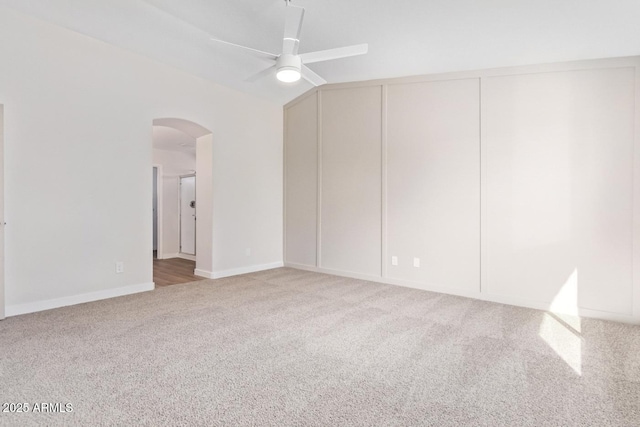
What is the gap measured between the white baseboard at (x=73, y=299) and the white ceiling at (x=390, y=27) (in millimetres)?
2974

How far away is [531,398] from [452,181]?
2.93m

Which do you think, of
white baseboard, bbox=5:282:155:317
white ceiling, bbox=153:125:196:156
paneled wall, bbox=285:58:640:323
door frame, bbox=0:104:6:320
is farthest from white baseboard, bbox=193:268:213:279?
white ceiling, bbox=153:125:196:156

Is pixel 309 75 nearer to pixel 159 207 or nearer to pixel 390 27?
pixel 390 27

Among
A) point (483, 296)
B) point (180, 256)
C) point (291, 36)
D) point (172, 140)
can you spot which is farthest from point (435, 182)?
point (180, 256)

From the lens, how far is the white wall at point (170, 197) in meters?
7.29

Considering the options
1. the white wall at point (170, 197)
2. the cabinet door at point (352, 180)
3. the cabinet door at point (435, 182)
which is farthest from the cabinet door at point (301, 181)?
the white wall at point (170, 197)

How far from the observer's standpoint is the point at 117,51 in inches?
158

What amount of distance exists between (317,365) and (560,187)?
339 centimetres

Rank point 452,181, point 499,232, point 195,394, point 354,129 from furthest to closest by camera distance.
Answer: point 354,129
point 452,181
point 499,232
point 195,394

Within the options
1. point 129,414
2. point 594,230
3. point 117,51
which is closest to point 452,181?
point 594,230

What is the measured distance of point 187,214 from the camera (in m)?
7.35

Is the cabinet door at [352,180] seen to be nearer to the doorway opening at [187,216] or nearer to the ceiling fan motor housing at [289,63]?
the ceiling fan motor housing at [289,63]

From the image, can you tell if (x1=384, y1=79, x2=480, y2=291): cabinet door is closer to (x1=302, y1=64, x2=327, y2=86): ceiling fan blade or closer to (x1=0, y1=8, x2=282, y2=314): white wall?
(x1=302, y1=64, x2=327, y2=86): ceiling fan blade

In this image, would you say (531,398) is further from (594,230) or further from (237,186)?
(237,186)
